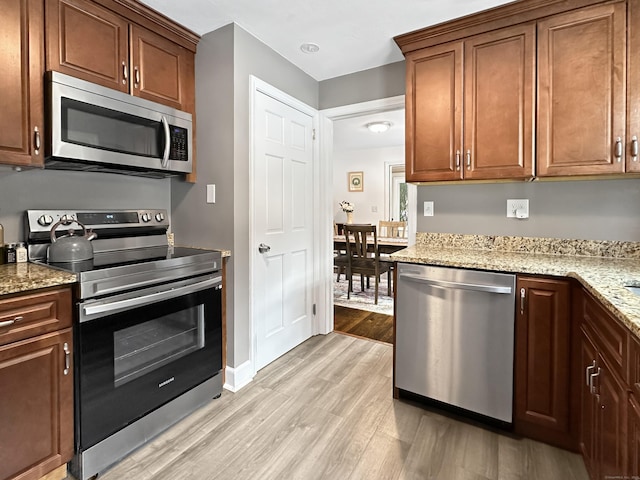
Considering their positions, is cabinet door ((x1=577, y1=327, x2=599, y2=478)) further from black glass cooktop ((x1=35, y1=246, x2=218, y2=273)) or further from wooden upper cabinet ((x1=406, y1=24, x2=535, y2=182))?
black glass cooktop ((x1=35, y1=246, x2=218, y2=273))

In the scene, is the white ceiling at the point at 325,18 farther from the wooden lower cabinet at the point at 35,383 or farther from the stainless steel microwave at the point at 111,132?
the wooden lower cabinet at the point at 35,383

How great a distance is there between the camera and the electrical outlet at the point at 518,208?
7.30 ft

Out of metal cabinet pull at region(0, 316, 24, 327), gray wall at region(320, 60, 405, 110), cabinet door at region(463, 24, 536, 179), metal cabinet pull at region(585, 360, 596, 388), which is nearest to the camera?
metal cabinet pull at region(0, 316, 24, 327)

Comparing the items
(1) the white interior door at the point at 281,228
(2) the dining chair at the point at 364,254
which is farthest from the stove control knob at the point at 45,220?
(2) the dining chair at the point at 364,254

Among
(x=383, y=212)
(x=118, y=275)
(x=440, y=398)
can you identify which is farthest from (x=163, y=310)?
(x=383, y=212)

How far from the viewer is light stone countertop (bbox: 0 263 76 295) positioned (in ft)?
4.10

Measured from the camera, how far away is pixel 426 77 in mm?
2242

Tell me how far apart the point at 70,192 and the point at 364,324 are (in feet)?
8.82

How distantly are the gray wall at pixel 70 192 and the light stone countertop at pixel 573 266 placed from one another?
1736 millimetres

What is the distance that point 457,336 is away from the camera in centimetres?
188

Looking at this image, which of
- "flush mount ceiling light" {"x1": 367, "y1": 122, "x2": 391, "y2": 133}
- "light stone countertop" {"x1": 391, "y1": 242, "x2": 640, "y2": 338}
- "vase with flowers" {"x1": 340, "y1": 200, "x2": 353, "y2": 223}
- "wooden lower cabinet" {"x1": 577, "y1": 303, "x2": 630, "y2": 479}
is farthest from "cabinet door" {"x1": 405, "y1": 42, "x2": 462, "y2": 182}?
"vase with flowers" {"x1": 340, "y1": 200, "x2": 353, "y2": 223}

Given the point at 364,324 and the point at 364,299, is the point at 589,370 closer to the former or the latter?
the point at 364,324

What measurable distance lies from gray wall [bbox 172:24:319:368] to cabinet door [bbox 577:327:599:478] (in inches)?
72.0

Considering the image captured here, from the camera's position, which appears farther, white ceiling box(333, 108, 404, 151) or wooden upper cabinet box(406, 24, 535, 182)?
white ceiling box(333, 108, 404, 151)
